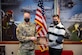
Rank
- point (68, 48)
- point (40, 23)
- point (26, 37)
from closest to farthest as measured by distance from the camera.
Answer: point (26, 37), point (40, 23), point (68, 48)

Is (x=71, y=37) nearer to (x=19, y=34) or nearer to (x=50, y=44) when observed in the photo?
(x=50, y=44)

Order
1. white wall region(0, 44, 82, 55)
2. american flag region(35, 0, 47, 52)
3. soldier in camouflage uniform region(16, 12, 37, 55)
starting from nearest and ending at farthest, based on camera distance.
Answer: soldier in camouflage uniform region(16, 12, 37, 55), american flag region(35, 0, 47, 52), white wall region(0, 44, 82, 55)

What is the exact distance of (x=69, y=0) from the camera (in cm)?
657

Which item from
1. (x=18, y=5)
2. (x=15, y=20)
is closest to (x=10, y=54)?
(x=15, y=20)

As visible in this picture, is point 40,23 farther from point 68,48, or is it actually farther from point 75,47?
point 75,47

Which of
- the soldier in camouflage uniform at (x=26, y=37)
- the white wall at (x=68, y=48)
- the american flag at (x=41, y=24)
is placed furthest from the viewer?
the white wall at (x=68, y=48)

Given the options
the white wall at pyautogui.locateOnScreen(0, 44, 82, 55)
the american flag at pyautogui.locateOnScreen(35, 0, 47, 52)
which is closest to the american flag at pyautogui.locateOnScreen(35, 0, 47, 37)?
the american flag at pyautogui.locateOnScreen(35, 0, 47, 52)

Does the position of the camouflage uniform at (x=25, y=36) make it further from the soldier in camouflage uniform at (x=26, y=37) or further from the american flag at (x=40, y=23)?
the american flag at (x=40, y=23)

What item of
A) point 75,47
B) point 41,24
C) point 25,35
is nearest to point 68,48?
point 75,47

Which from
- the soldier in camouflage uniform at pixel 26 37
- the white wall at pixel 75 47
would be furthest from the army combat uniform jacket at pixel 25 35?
the white wall at pixel 75 47

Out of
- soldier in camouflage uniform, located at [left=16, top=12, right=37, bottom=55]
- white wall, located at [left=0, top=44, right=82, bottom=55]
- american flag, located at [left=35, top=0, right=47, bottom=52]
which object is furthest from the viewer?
white wall, located at [left=0, top=44, right=82, bottom=55]

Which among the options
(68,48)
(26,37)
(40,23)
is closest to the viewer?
(26,37)

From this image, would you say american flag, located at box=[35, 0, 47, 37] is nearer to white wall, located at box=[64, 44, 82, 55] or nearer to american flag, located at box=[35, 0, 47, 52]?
american flag, located at box=[35, 0, 47, 52]

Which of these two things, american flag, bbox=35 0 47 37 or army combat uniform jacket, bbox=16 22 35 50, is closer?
army combat uniform jacket, bbox=16 22 35 50
